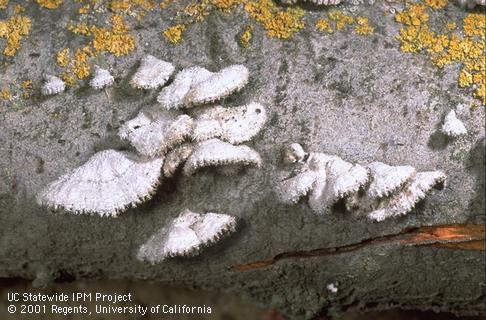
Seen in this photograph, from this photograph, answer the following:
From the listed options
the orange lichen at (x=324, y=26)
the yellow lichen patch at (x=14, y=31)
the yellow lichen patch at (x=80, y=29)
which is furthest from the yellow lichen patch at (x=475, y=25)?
the yellow lichen patch at (x=14, y=31)

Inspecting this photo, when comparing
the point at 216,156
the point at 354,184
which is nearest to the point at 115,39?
the point at 216,156

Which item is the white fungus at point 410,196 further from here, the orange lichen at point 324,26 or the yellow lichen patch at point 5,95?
the yellow lichen patch at point 5,95

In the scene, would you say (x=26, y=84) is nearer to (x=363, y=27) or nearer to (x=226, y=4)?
(x=226, y=4)

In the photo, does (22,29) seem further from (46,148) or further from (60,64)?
(46,148)

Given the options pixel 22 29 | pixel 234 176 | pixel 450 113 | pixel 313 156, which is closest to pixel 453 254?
pixel 450 113

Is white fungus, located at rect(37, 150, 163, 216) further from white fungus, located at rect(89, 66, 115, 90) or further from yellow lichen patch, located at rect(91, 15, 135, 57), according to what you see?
yellow lichen patch, located at rect(91, 15, 135, 57)

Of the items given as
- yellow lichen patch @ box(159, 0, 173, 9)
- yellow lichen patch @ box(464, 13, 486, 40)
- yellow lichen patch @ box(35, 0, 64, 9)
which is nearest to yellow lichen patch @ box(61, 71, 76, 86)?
yellow lichen patch @ box(35, 0, 64, 9)
